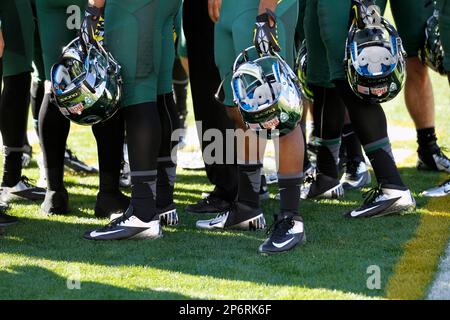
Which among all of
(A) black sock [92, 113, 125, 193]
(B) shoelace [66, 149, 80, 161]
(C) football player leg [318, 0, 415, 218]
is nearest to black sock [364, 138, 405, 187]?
(C) football player leg [318, 0, 415, 218]

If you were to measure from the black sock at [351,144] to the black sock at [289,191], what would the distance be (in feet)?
4.19

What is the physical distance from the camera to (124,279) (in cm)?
359

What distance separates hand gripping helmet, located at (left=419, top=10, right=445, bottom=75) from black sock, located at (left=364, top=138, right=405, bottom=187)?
89cm

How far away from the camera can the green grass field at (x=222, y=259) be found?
345cm

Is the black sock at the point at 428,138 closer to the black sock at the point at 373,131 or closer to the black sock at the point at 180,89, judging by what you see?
the black sock at the point at 373,131

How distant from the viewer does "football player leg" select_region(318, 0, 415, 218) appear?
4.50 metres

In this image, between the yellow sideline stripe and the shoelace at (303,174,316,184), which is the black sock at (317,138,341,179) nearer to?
the shoelace at (303,174,316,184)

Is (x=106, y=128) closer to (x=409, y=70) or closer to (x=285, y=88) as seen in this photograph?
(x=285, y=88)

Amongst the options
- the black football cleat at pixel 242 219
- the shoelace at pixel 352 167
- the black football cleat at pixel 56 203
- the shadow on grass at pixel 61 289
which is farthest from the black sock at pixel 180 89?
the shadow on grass at pixel 61 289

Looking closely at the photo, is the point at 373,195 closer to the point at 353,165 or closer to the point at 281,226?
the point at 353,165

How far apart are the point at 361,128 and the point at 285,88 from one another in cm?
82

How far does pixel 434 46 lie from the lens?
5172 millimetres

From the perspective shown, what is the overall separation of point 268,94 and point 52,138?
1402 mm

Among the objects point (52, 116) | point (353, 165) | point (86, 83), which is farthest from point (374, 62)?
point (52, 116)
